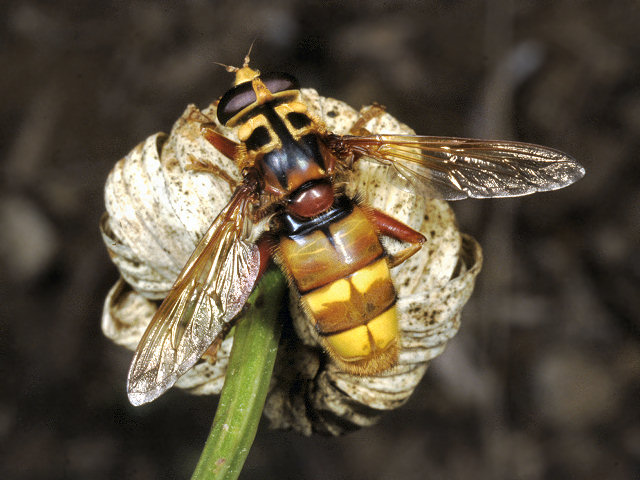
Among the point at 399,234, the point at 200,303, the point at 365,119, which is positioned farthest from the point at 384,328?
the point at 365,119

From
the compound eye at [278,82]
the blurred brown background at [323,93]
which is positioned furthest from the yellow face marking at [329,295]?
the blurred brown background at [323,93]

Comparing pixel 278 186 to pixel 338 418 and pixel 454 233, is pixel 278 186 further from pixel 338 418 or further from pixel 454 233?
pixel 338 418

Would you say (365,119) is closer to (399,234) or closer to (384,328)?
(399,234)

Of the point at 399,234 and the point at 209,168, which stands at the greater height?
the point at 209,168

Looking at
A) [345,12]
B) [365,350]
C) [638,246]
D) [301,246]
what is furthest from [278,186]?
[638,246]

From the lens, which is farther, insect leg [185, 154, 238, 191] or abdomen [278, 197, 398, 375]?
insect leg [185, 154, 238, 191]

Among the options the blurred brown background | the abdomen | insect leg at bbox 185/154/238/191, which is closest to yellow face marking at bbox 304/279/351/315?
the abdomen

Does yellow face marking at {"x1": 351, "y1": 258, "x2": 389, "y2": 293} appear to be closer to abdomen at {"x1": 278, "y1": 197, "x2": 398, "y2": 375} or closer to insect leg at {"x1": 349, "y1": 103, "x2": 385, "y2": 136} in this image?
abdomen at {"x1": 278, "y1": 197, "x2": 398, "y2": 375}
